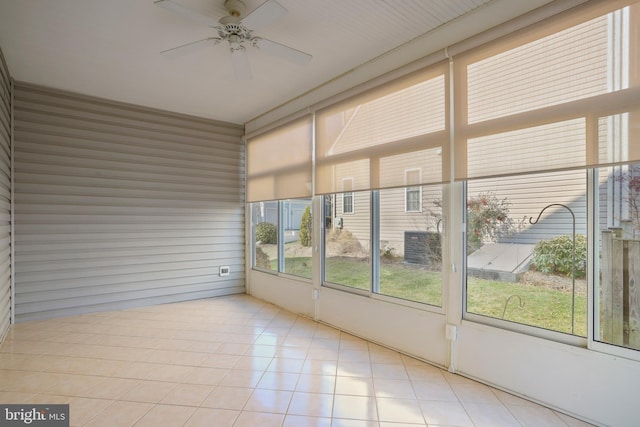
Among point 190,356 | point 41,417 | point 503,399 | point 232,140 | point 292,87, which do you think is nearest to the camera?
Result: point 41,417

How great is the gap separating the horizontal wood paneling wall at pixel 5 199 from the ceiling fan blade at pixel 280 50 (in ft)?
9.23

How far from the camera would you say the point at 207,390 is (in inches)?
95.8

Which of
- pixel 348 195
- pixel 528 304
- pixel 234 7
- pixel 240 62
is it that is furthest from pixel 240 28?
pixel 528 304

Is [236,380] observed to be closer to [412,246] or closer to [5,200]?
[412,246]

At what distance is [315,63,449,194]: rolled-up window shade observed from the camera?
9.19 ft

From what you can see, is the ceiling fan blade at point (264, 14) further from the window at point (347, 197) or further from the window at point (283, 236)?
the window at point (283, 236)

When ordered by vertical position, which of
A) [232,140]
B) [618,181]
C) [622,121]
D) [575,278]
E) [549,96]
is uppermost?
[232,140]

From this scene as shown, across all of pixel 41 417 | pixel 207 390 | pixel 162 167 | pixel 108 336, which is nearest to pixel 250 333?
pixel 207 390

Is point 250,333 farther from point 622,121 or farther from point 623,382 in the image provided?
point 622,121

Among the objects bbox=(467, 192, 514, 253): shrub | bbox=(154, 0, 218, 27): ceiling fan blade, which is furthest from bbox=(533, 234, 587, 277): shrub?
bbox=(154, 0, 218, 27): ceiling fan blade

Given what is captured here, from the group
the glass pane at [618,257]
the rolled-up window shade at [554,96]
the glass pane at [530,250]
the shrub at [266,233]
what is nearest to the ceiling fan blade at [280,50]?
the rolled-up window shade at [554,96]

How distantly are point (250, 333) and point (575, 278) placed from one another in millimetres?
3053

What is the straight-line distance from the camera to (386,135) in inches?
125

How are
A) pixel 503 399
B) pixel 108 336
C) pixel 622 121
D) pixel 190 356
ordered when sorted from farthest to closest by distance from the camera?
pixel 108 336
pixel 190 356
pixel 503 399
pixel 622 121
